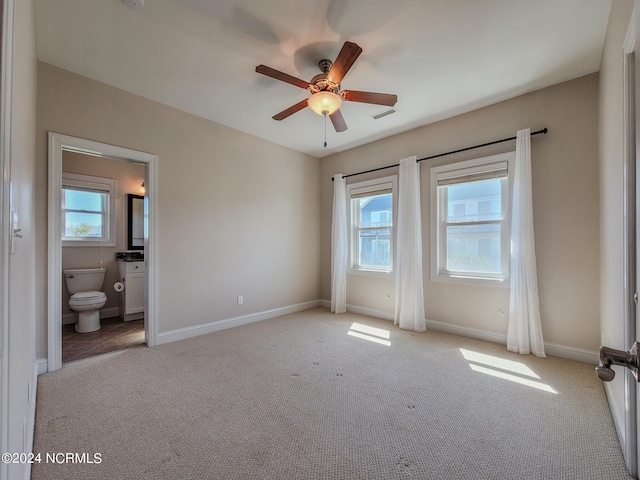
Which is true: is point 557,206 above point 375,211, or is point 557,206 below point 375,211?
below

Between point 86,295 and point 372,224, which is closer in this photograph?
point 86,295

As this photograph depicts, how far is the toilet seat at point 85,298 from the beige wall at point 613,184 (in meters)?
5.08

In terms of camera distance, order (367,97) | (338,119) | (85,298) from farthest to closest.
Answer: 1. (85,298)
2. (338,119)
3. (367,97)

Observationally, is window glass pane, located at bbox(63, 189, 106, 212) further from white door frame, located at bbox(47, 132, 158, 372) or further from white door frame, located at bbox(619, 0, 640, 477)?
white door frame, located at bbox(619, 0, 640, 477)

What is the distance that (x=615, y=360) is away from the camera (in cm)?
75

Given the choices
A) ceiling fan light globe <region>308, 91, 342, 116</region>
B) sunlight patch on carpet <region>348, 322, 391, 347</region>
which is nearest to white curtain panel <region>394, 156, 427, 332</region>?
sunlight patch on carpet <region>348, 322, 391, 347</region>

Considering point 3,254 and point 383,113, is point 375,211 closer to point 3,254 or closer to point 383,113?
point 383,113

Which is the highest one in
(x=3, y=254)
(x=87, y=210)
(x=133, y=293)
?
(x=87, y=210)

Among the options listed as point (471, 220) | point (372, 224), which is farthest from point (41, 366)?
point (471, 220)

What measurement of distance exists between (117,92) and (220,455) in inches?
135

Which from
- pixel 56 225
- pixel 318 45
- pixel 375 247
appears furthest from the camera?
pixel 375 247

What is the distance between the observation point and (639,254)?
0.80 m

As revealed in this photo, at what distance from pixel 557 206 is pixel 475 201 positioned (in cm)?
80

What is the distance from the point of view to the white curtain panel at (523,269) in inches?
114
